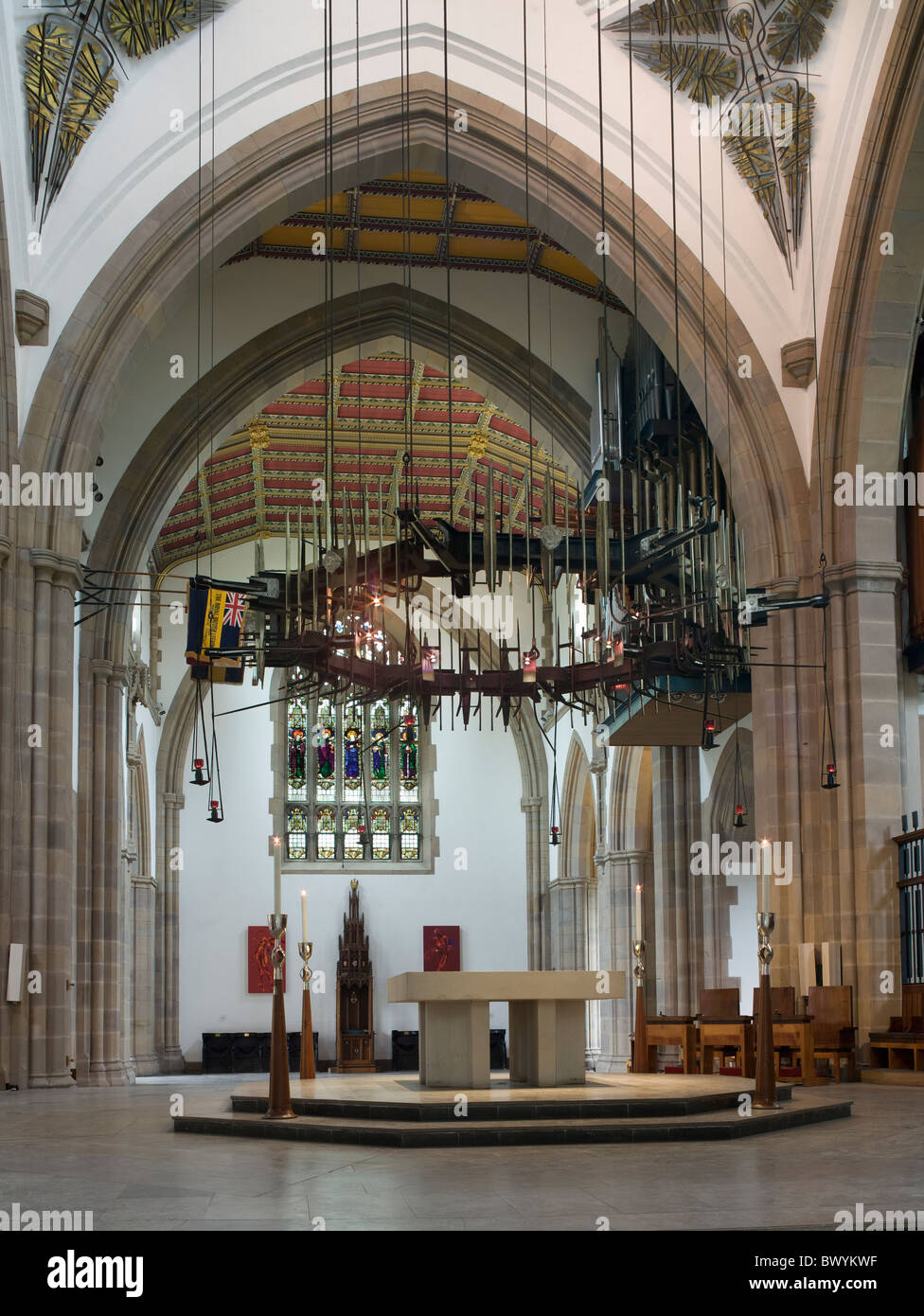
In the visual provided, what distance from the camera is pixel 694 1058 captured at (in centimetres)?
1182

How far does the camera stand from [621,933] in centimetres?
2120

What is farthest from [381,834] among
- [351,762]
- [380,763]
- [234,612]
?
[234,612]

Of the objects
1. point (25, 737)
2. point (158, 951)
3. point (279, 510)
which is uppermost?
point (279, 510)

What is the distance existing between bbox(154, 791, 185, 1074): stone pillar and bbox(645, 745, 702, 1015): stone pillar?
33.9ft

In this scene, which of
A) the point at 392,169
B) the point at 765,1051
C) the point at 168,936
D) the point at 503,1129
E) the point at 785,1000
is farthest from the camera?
the point at 168,936

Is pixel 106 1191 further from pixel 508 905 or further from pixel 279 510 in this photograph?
pixel 508 905

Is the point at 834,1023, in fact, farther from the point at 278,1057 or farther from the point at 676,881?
the point at 676,881

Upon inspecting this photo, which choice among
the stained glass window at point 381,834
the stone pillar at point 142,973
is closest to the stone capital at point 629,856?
the stained glass window at point 381,834

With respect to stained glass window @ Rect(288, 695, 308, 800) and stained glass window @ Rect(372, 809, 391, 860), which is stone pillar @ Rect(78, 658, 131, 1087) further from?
stained glass window @ Rect(372, 809, 391, 860)

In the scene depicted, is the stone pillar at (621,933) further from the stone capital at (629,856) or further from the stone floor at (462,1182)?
the stone floor at (462,1182)

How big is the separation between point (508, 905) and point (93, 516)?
12984 mm

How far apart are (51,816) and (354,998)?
46.3 ft

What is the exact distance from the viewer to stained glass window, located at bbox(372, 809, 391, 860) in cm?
2733

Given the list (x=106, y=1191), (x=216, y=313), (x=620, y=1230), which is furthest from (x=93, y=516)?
(x=620, y=1230)
